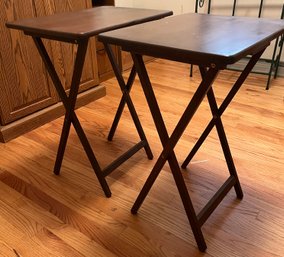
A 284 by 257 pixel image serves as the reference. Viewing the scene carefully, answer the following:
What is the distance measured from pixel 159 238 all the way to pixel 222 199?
339 millimetres

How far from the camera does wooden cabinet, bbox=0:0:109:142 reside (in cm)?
175

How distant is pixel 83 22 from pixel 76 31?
188 millimetres

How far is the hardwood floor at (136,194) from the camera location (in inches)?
46.3

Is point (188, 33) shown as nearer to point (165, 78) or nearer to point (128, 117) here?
point (128, 117)

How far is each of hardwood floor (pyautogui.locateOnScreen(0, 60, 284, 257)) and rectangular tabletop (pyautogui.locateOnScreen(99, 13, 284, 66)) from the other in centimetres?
74

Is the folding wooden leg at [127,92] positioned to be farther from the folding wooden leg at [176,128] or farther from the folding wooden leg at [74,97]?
the folding wooden leg at [176,128]

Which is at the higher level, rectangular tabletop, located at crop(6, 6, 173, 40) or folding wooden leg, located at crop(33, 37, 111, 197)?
rectangular tabletop, located at crop(6, 6, 173, 40)

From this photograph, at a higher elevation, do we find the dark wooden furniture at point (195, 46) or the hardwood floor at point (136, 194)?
the dark wooden furniture at point (195, 46)

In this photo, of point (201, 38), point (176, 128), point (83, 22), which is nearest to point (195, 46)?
point (201, 38)

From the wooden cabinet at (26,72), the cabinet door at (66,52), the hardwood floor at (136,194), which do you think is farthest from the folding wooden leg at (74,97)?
the cabinet door at (66,52)

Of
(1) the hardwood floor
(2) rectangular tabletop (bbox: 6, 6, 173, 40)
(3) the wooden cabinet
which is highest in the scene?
(2) rectangular tabletop (bbox: 6, 6, 173, 40)

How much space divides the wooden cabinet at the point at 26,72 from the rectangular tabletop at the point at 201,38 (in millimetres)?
1026

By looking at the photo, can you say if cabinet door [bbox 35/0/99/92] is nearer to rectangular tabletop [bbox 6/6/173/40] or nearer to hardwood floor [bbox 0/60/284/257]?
hardwood floor [bbox 0/60/284/257]

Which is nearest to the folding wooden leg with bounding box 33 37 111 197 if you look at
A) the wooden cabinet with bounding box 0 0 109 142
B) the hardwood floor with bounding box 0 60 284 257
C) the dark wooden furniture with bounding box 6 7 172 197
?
the dark wooden furniture with bounding box 6 7 172 197
